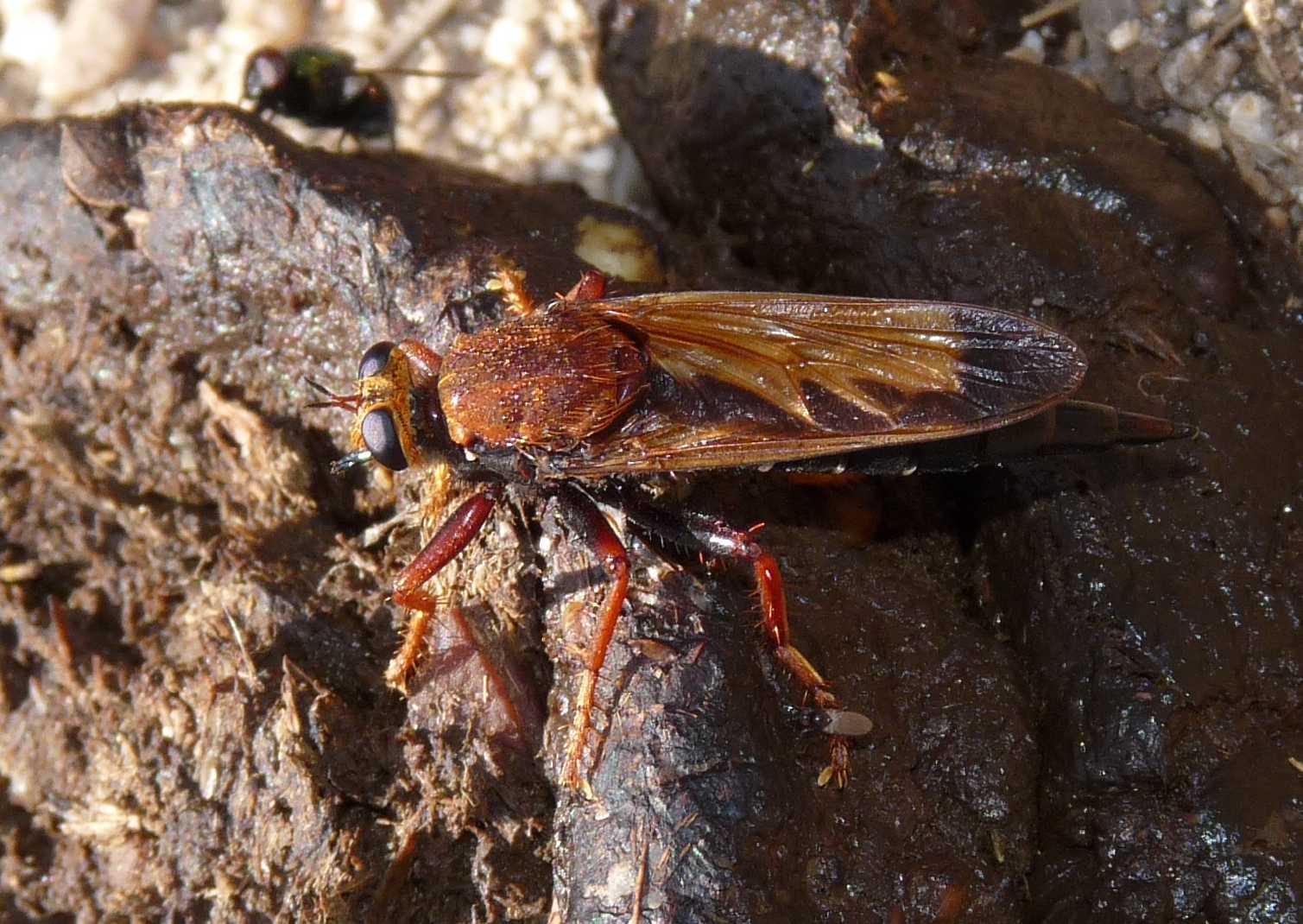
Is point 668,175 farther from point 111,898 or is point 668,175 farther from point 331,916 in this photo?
point 111,898

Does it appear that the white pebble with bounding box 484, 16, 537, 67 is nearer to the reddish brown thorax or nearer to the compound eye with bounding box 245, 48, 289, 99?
the compound eye with bounding box 245, 48, 289, 99

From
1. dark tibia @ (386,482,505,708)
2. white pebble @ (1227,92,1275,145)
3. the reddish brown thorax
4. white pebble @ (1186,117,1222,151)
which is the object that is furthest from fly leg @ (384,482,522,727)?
white pebble @ (1227,92,1275,145)

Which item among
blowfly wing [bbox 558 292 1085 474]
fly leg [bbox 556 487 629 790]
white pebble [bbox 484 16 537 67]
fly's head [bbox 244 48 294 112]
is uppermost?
white pebble [bbox 484 16 537 67]

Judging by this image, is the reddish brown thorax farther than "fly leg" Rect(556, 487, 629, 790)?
Yes

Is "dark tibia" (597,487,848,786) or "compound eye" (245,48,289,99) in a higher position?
"compound eye" (245,48,289,99)

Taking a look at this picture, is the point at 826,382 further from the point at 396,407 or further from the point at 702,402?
the point at 396,407

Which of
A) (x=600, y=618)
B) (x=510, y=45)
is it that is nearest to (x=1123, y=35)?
(x=510, y=45)

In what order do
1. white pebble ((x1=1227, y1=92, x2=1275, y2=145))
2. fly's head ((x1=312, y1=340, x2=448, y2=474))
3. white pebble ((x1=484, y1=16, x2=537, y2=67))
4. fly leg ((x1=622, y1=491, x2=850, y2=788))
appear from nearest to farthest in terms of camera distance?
fly leg ((x1=622, y1=491, x2=850, y2=788)) < fly's head ((x1=312, y1=340, x2=448, y2=474)) < white pebble ((x1=1227, y1=92, x2=1275, y2=145)) < white pebble ((x1=484, y1=16, x2=537, y2=67))
